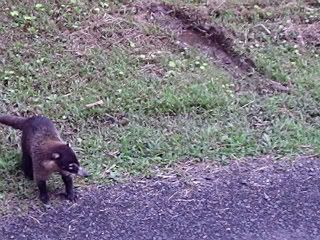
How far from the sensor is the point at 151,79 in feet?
22.8

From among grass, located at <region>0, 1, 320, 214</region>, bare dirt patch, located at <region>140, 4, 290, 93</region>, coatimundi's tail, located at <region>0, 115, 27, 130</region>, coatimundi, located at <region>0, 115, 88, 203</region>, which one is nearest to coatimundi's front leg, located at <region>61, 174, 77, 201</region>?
coatimundi, located at <region>0, 115, 88, 203</region>

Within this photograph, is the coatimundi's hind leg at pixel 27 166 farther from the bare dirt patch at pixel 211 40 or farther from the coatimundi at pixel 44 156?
the bare dirt patch at pixel 211 40

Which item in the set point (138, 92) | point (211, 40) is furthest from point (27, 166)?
point (211, 40)

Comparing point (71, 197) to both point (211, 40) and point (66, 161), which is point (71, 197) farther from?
point (211, 40)

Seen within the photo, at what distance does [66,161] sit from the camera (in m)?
5.19

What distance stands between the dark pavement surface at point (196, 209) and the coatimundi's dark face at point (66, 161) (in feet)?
0.71

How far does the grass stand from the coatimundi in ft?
0.49

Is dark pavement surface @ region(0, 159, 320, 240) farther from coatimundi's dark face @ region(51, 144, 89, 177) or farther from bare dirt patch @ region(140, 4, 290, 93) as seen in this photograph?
bare dirt patch @ region(140, 4, 290, 93)

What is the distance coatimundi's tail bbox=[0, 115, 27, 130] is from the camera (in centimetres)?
572

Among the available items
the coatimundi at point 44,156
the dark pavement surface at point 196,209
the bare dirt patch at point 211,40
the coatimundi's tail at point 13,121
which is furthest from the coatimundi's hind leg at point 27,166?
the bare dirt patch at point 211,40

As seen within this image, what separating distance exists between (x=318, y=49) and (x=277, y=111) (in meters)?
1.45

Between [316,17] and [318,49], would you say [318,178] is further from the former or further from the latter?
[316,17]

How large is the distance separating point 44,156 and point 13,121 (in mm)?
625

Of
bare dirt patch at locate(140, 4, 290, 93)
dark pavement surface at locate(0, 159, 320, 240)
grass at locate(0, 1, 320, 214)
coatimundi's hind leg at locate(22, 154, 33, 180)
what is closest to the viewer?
dark pavement surface at locate(0, 159, 320, 240)
